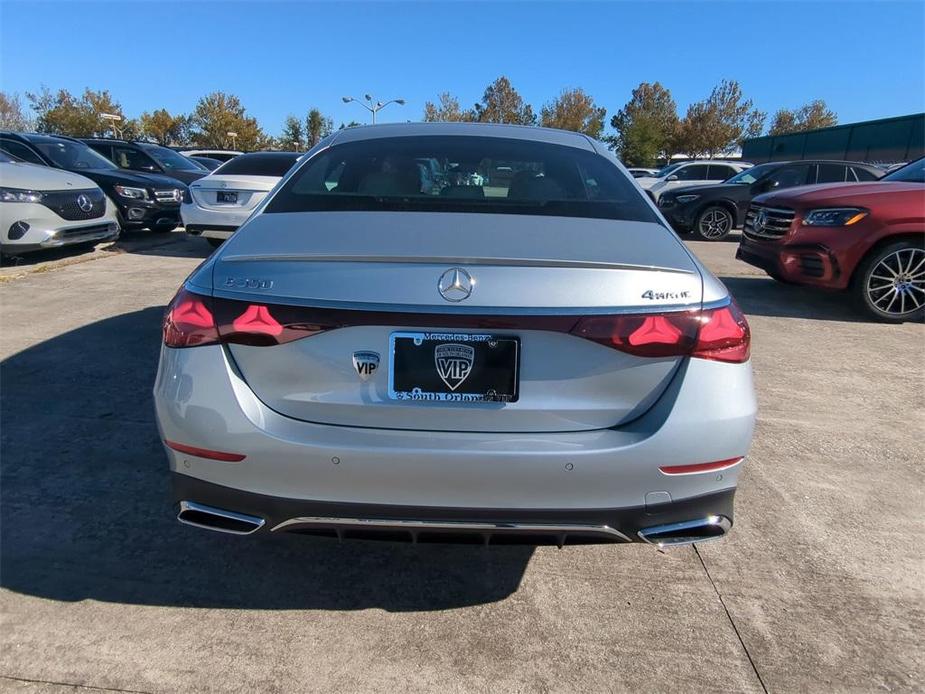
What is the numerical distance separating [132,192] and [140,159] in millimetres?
2984

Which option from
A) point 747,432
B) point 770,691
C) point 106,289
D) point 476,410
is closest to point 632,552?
point 770,691

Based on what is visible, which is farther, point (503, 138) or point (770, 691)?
point (503, 138)

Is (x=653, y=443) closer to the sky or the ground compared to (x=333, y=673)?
closer to the sky

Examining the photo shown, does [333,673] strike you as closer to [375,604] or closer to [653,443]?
[375,604]

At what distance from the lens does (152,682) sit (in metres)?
1.90

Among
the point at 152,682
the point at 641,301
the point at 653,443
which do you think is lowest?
the point at 152,682

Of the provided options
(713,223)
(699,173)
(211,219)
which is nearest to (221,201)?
(211,219)

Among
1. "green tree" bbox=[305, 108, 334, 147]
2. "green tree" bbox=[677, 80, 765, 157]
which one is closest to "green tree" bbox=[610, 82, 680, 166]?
"green tree" bbox=[677, 80, 765, 157]

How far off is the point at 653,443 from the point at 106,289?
670 cm

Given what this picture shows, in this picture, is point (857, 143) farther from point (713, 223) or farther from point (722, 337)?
point (722, 337)

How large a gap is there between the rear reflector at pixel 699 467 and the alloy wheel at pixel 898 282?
17.6 ft

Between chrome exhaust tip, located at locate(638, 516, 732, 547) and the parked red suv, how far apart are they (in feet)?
17.2

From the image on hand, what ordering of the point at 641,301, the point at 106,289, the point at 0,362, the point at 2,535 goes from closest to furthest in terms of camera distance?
the point at 641,301 < the point at 2,535 < the point at 0,362 < the point at 106,289

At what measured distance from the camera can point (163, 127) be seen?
191ft
